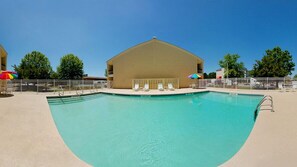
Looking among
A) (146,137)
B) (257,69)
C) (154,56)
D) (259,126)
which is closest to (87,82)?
(154,56)

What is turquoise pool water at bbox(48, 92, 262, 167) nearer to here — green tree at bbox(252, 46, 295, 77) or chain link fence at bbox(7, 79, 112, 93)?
chain link fence at bbox(7, 79, 112, 93)

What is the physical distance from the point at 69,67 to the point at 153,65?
23.3 m

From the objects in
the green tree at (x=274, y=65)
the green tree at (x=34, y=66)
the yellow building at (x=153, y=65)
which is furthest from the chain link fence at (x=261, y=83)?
the green tree at (x=34, y=66)

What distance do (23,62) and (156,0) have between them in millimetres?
29507

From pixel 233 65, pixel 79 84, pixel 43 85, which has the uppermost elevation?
pixel 233 65

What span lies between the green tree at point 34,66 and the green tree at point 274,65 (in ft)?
135

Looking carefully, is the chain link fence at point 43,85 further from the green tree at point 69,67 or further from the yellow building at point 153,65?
the green tree at point 69,67

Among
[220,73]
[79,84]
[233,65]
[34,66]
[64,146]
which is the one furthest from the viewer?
[220,73]

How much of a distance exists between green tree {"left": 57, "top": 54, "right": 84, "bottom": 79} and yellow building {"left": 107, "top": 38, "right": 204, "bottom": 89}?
1555cm

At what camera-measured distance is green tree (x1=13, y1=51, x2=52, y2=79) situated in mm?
21391

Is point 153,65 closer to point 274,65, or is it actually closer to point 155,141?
point 155,141

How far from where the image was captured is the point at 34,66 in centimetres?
2372

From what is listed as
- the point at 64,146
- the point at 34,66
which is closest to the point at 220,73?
the point at 64,146

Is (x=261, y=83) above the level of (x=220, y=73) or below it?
below
